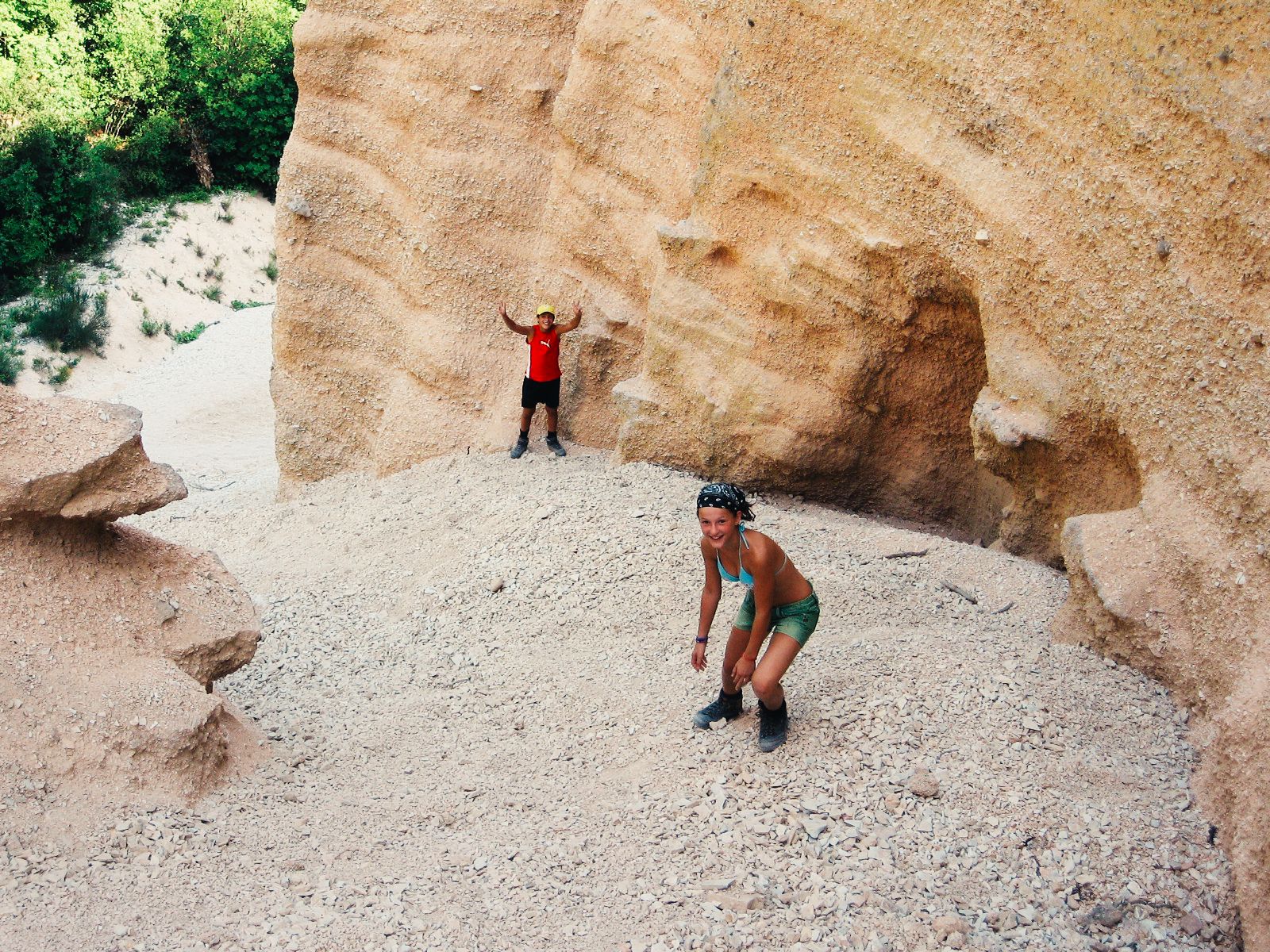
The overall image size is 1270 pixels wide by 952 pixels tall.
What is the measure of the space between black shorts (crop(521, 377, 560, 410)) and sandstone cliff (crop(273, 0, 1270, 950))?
29cm

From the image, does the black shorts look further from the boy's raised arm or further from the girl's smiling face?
the girl's smiling face

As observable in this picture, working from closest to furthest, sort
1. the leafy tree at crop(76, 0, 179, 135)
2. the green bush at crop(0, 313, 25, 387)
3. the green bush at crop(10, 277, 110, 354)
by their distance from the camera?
the green bush at crop(0, 313, 25, 387) → the green bush at crop(10, 277, 110, 354) → the leafy tree at crop(76, 0, 179, 135)

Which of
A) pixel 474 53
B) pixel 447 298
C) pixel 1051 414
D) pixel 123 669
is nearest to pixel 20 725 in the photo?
pixel 123 669

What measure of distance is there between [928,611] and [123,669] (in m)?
3.70

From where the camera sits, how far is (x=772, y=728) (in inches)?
188

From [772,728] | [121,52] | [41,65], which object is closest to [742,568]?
[772,728]

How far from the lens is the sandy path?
3.96m

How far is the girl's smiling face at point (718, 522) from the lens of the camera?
179 inches

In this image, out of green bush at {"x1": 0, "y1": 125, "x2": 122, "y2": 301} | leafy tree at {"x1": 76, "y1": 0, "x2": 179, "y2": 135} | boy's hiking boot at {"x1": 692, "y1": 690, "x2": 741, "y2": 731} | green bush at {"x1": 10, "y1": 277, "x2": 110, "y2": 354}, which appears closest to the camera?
boy's hiking boot at {"x1": 692, "y1": 690, "x2": 741, "y2": 731}

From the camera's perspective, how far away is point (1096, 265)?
213 inches

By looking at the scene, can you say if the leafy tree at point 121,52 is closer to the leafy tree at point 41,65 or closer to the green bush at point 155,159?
the leafy tree at point 41,65

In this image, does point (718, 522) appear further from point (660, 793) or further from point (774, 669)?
point (660, 793)

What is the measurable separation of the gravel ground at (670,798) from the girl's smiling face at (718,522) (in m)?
0.88

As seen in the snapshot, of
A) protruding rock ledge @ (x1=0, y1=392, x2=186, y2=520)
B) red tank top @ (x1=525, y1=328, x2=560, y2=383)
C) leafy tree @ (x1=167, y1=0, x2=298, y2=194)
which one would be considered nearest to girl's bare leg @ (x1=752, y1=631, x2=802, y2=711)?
protruding rock ledge @ (x1=0, y1=392, x2=186, y2=520)
